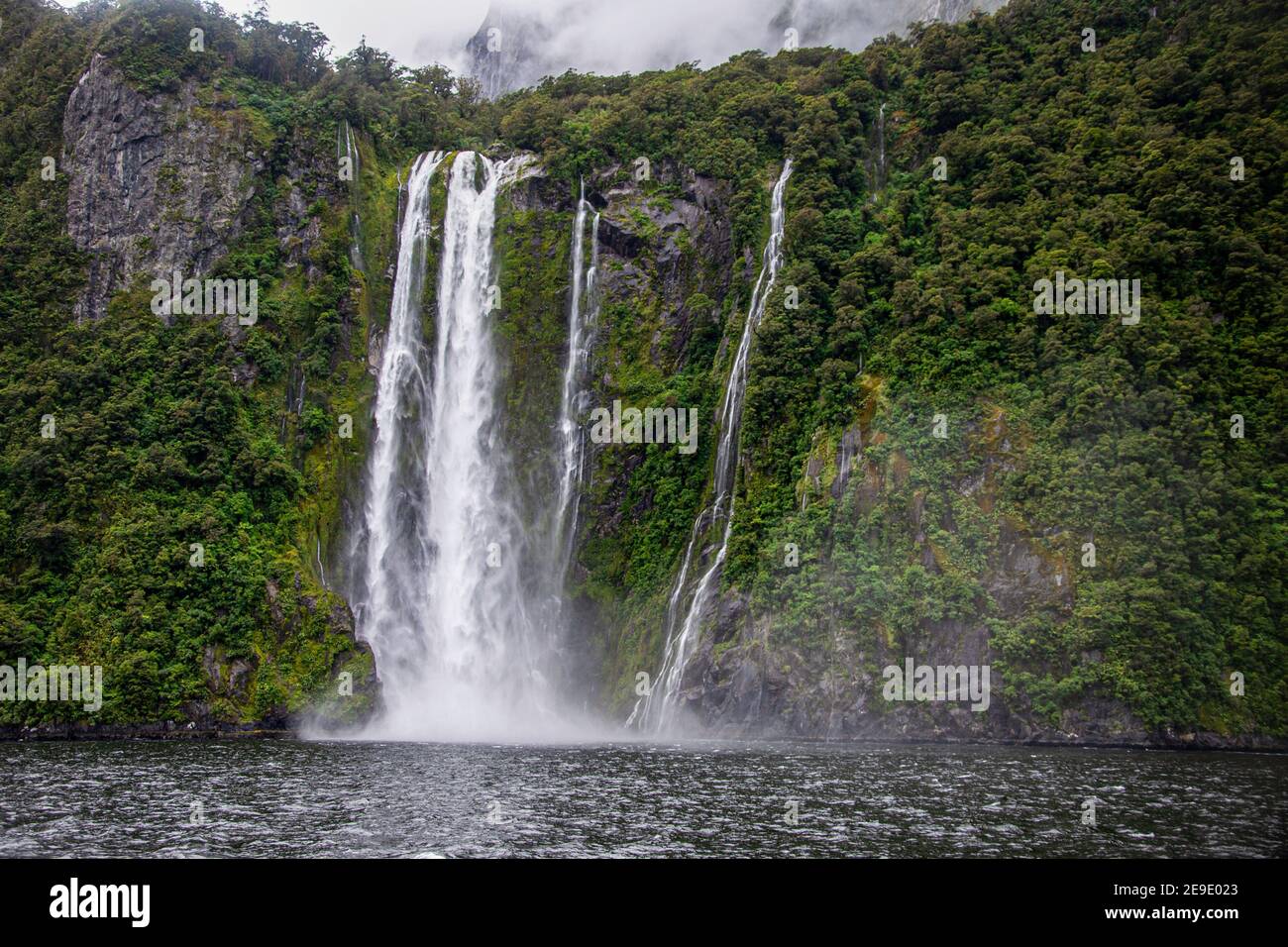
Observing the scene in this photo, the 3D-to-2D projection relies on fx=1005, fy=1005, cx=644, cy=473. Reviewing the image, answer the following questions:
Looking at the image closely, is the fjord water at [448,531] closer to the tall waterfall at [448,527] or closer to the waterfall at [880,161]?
the tall waterfall at [448,527]

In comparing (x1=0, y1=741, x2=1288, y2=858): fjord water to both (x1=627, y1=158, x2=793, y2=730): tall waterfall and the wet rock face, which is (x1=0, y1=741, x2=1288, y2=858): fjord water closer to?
(x1=627, y1=158, x2=793, y2=730): tall waterfall

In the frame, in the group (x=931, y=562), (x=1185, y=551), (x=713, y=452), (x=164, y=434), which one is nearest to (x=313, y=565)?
(x=164, y=434)

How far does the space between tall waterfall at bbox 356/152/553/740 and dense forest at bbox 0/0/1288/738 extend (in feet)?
6.25

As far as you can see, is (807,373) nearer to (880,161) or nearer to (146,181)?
(880,161)

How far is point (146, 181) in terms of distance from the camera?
200ft

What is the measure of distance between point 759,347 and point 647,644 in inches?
656

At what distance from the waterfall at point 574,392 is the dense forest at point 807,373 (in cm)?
112

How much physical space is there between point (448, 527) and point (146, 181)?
29.3 m

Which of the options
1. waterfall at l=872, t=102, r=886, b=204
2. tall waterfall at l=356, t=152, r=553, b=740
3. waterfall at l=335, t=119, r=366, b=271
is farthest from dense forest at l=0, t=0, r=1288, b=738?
tall waterfall at l=356, t=152, r=553, b=740

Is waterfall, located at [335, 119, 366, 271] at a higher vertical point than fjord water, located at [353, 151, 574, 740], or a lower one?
higher

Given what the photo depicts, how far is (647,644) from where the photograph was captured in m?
49.9

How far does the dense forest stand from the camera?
136 ft

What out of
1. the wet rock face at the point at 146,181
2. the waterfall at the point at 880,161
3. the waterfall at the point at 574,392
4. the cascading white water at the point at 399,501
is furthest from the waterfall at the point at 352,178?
the waterfall at the point at 880,161

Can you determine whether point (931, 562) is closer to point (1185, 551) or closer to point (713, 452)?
point (1185, 551)
